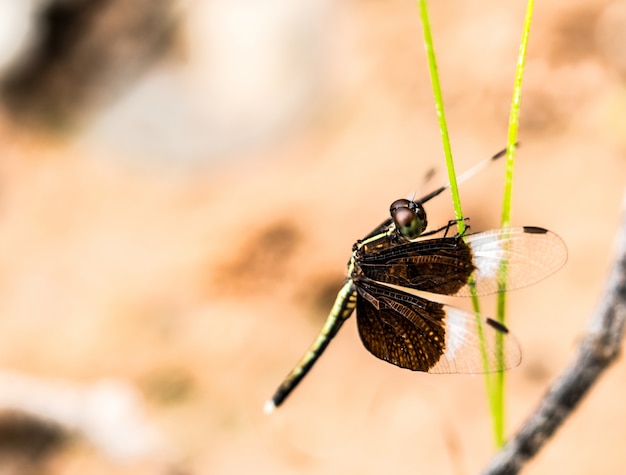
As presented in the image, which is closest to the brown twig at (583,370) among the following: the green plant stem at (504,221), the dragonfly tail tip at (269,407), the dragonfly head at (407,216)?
the green plant stem at (504,221)

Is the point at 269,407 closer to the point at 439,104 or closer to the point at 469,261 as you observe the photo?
the point at 469,261

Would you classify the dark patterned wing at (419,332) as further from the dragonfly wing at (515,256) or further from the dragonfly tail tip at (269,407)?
the dragonfly tail tip at (269,407)

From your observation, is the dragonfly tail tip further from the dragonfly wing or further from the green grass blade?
the green grass blade

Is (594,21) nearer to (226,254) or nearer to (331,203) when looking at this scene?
(331,203)

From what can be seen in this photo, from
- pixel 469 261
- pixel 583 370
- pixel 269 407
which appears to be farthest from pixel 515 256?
pixel 269 407

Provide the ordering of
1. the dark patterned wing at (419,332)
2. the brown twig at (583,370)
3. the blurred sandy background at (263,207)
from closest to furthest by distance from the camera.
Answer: the brown twig at (583,370)
the dark patterned wing at (419,332)
the blurred sandy background at (263,207)

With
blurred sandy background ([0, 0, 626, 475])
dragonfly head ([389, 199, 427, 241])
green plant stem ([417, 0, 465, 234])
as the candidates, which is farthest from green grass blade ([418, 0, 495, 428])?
blurred sandy background ([0, 0, 626, 475])
